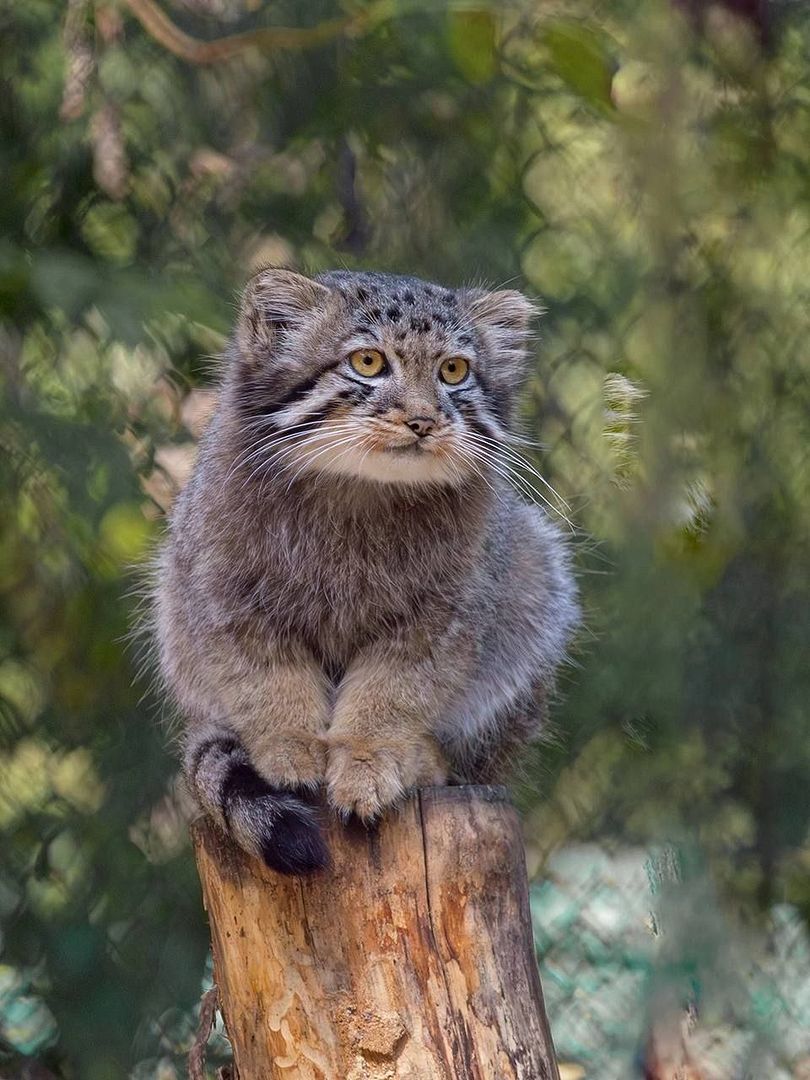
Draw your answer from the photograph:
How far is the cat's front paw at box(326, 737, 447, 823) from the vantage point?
2.19 m

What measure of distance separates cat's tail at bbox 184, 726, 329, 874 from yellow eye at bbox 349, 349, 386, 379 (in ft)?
2.36

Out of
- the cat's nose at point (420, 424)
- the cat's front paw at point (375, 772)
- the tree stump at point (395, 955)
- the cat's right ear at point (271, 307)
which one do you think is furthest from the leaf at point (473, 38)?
the tree stump at point (395, 955)

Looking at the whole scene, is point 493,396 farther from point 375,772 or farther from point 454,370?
point 375,772

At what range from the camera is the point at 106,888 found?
3.26 meters

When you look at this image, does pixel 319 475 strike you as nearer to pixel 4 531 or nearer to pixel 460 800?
pixel 460 800

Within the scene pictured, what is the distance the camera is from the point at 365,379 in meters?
2.46

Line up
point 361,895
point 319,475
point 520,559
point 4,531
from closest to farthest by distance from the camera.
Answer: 1. point 361,895
2. point 319,475
3. point 520,559
4. point 4,531

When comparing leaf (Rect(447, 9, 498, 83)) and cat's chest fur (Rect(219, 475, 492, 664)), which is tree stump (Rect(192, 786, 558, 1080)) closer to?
cat's chest fur (Rect(219, 475, 492, 664))

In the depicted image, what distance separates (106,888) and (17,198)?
5.50ft

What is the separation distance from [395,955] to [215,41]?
2.42 meters

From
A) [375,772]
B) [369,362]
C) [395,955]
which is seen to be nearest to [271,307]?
[369,362]

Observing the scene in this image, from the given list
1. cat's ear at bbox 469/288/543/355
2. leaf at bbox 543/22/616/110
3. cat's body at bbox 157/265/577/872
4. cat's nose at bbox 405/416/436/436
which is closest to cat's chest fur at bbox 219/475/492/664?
cat's body at bbox 157/265/577/872

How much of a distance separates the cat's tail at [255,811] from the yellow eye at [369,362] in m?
0.72

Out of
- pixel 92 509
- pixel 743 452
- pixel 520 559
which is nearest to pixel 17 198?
pixel 92 509
